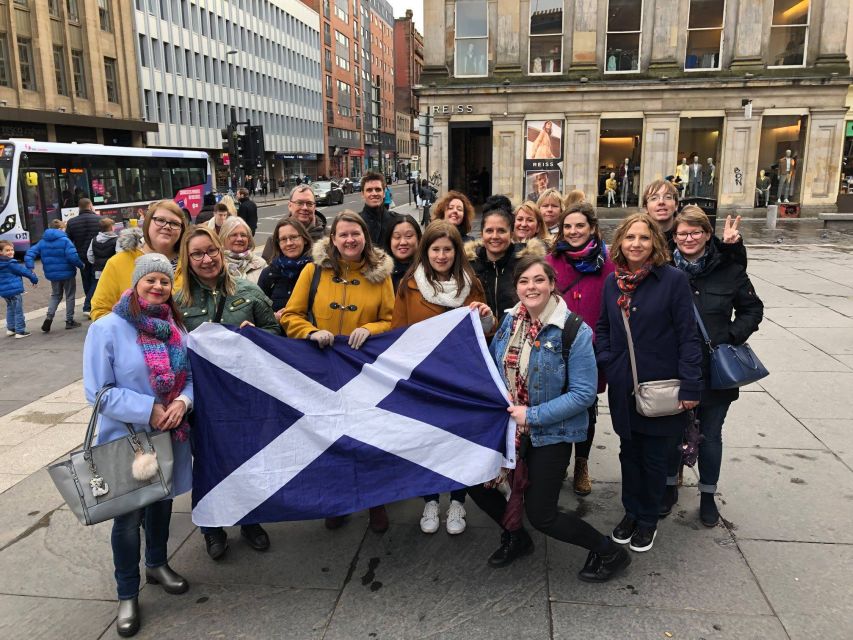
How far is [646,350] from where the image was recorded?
3.74 m

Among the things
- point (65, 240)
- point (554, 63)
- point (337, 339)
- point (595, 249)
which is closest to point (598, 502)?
point (595, 249)

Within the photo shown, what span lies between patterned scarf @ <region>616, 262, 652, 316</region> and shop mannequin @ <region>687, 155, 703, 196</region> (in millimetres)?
25998

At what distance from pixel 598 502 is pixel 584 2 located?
85.0 feet

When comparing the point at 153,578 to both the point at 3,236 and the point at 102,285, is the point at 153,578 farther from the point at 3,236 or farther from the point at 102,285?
the point at 3,236

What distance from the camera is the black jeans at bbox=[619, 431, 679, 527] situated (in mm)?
3828

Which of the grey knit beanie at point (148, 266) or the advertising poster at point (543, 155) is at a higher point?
the advertising poster at point (543, 155)

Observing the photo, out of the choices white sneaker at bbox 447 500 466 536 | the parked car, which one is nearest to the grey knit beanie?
white sneaker at bbox 447 500 466 536

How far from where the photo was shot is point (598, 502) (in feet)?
15.1

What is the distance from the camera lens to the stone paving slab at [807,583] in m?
3.26

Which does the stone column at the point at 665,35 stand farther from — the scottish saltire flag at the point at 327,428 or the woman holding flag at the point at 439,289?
the scottish saltire flag at the point at 327,428

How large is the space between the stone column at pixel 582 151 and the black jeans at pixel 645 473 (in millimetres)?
23932

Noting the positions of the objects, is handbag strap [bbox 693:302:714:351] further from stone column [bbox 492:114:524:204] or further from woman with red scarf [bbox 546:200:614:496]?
stone column [bbox 492:114:524:204]

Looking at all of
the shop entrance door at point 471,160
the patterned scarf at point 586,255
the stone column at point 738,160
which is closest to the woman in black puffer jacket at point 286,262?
the patterned scarf at point 586,255

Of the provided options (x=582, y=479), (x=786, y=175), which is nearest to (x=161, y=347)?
(x=582, y=479)
